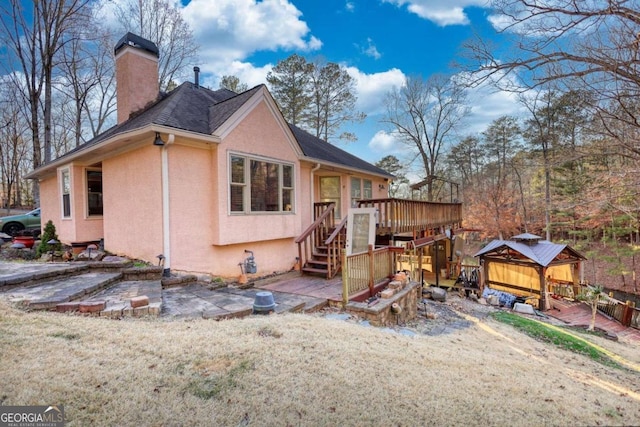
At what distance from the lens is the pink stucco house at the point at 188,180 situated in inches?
256

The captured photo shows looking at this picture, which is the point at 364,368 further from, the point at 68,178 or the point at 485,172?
the point at 485,172

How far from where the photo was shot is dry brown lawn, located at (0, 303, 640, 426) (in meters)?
2.24

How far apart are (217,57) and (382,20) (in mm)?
11300

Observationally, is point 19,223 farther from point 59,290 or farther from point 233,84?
point 233,84

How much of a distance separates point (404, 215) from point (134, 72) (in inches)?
365

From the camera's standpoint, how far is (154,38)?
18.5m

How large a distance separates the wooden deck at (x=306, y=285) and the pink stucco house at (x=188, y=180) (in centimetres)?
63

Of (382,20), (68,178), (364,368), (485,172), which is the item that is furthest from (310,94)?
(364,368)

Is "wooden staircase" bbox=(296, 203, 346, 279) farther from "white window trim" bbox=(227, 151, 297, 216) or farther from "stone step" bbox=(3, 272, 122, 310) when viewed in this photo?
"stone step" bbox=(3, 272, 122, 310)

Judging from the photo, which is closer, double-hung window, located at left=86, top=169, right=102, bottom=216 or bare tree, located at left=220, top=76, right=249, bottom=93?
double-hung window, located at left=86, top=169, right=102, bottom=216

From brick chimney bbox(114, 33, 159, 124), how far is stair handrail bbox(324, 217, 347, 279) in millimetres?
6671

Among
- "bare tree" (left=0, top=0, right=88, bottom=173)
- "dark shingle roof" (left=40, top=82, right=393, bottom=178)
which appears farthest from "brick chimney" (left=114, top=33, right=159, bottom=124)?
"bare tree" (left=0, top=0, right=88, bottom=173)

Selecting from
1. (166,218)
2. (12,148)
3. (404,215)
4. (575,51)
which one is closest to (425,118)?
(404,215)

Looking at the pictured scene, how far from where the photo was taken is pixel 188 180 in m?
6.67
